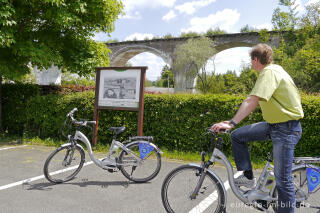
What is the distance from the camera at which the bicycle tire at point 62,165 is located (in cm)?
415

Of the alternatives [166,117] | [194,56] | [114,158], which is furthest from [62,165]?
[194,56]

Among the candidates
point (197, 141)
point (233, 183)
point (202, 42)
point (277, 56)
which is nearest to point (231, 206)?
point (233, 183)

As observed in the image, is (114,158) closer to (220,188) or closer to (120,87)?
(220,188)

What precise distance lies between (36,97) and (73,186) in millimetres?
4967

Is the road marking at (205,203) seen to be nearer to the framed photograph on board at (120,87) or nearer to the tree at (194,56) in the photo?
the framed photograph on board at (120,87)

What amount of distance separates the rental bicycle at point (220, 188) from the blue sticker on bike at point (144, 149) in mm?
1396

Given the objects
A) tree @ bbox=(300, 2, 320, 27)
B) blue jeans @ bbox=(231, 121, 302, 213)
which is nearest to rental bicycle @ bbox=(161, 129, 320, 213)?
blue jeans @ bbox=(231, 121, 302, 213)

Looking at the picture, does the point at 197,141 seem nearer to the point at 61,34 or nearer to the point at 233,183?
the point at 233,183

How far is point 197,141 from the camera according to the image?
20.9 ft

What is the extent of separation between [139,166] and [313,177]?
253 centimetres

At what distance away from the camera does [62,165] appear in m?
4.29

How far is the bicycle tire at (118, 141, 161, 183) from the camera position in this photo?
4.32 meters

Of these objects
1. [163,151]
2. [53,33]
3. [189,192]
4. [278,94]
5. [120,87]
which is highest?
[53,33]

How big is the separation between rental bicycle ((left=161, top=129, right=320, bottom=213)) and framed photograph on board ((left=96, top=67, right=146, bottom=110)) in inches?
141
